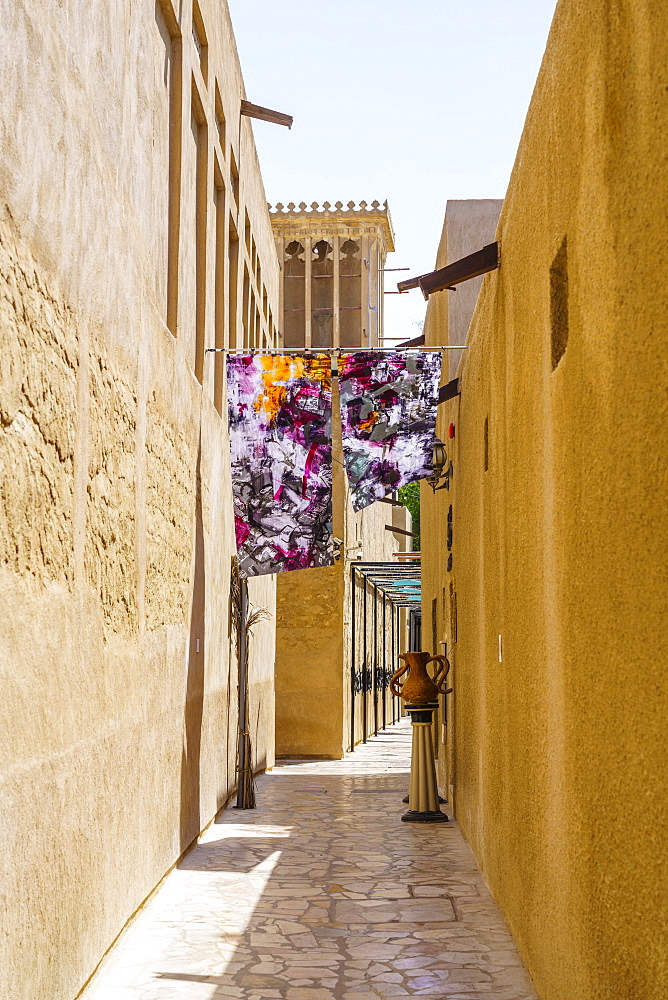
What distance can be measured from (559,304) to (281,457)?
23.1ft

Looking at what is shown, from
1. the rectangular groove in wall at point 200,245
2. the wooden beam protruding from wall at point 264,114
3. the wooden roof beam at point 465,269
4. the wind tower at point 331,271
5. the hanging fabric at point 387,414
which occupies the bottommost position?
the hanging fabric at point 387,414

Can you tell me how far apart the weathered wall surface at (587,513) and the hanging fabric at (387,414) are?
13.8 feet

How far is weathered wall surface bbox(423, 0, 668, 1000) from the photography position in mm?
2855

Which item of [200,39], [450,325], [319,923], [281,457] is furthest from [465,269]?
[450,325]

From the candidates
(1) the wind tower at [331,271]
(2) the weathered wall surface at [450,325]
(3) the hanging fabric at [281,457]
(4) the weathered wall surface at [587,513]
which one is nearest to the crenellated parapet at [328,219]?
(1) the wind tower at [331,271]

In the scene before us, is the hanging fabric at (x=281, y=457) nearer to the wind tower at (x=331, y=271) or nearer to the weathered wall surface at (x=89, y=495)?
the weathered wall surface at (x=89, y=495)

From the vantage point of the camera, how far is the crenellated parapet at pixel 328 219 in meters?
28.8

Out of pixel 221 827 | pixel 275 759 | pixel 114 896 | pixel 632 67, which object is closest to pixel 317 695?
pixel 275 759

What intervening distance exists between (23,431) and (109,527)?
176cm

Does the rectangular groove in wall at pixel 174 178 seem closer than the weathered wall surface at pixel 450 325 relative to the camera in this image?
Yes

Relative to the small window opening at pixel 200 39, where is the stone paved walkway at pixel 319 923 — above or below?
below

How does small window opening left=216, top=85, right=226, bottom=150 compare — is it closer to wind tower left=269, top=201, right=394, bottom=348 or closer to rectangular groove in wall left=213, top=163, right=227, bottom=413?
rectangular groove in wall left=213, top=163, right=227, bottom=413

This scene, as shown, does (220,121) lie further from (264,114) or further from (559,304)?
(559,304)

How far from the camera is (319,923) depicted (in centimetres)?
692
